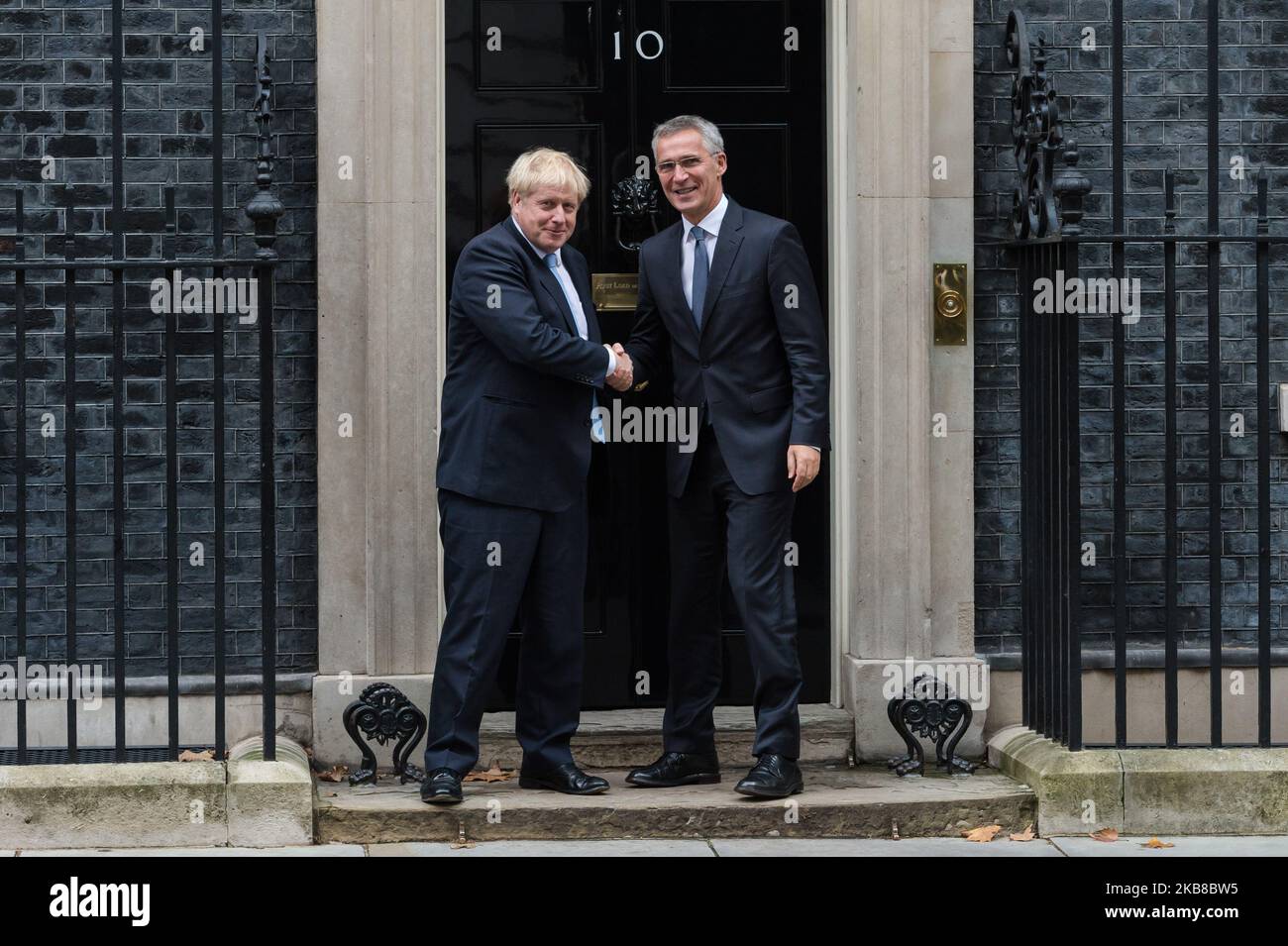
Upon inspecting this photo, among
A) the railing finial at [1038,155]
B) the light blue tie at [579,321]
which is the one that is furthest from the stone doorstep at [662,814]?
the railing finial at [1038,155]

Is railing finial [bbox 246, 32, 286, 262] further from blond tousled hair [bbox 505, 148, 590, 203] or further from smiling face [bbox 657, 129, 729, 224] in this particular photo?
smiling face [bbox 657, 129, 729, 224]

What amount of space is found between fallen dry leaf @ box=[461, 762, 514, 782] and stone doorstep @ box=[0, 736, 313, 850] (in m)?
0.78

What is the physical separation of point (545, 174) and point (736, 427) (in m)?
1.04

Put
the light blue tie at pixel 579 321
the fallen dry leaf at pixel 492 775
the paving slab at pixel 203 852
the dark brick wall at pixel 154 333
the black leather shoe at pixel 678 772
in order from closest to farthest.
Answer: the paving slab at pixel 203 852 < the light blue tie at pixel 579 321 < the black leather shoe at pixel 678 772 < the fallen dry leaf at pixel 492 775 < the dark brick wall at pixel 154 333

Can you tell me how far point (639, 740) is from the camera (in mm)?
6715

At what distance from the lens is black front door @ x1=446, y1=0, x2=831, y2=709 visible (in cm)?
689

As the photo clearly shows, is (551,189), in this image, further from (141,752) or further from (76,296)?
(141,752)

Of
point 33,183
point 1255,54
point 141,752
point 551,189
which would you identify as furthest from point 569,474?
point 1255,54

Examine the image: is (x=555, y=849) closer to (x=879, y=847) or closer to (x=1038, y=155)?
(x=879, y=847)

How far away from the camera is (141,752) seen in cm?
652

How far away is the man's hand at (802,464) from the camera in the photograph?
19.7ft

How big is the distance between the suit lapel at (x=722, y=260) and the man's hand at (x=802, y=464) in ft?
1.70

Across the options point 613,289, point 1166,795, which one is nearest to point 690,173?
point 613,289

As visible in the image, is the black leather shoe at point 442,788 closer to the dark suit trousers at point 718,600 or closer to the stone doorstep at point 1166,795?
the dark suit trousers at point 718,600
